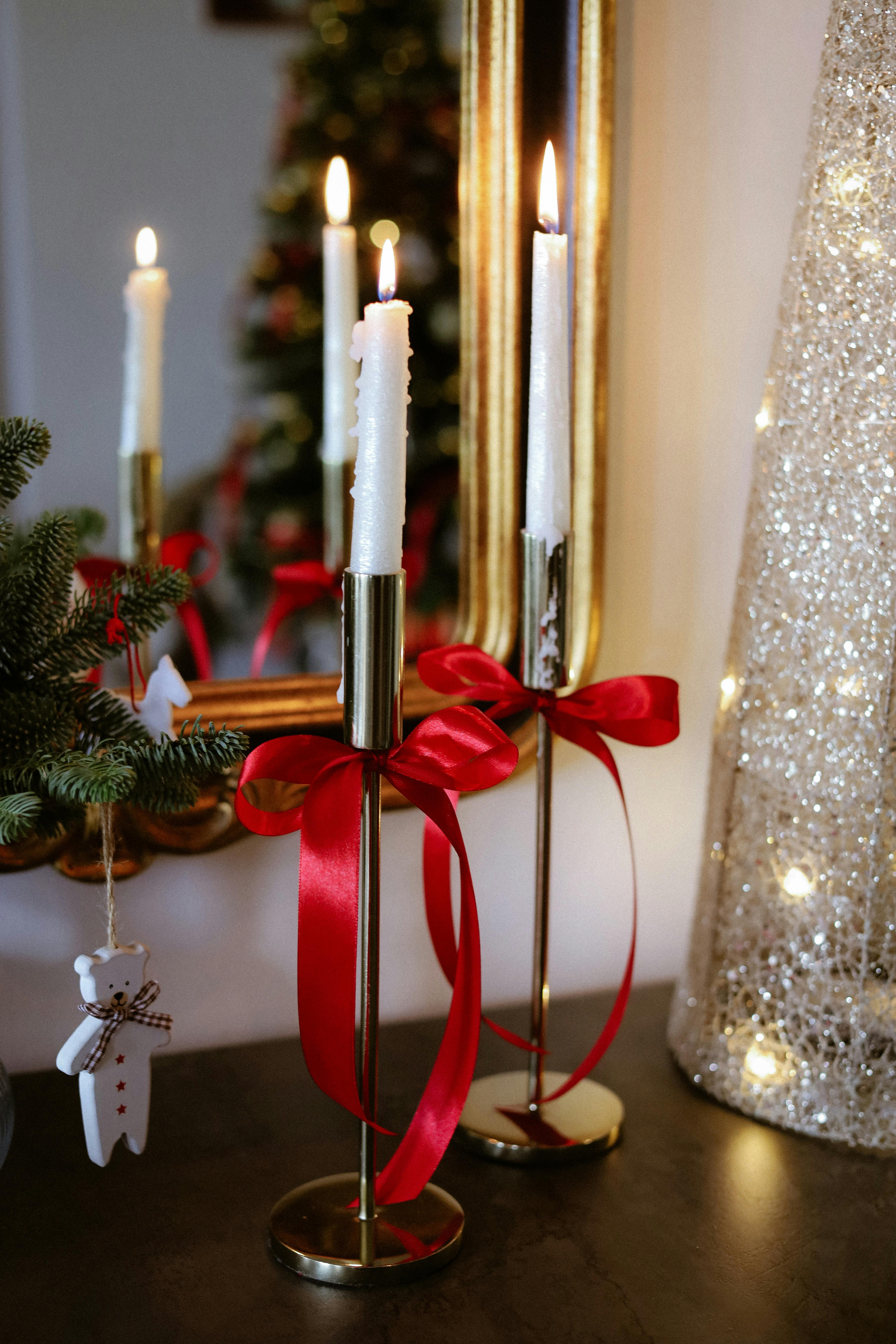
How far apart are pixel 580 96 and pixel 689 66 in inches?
4.1

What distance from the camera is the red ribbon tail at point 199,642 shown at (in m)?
0.73

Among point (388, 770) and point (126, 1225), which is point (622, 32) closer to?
point (388, 770)

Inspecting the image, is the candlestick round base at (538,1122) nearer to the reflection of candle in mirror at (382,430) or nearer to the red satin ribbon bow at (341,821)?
the red satin ribbon bow at (341,821)

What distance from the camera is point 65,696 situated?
0.62 meters

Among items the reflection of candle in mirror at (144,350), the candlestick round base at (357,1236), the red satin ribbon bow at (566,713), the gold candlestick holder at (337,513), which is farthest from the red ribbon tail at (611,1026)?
the reflection of candle in mirror at (144,350)

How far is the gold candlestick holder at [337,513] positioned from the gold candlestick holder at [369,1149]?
21cm

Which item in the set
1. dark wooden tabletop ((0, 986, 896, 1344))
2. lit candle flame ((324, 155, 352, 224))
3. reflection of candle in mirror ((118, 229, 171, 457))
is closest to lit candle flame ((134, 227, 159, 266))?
reflection of candle in mirror ((118, 229, 171, 457))

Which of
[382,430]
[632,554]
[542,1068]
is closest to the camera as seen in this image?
[382,430]

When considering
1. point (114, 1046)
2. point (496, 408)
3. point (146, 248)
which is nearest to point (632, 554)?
point (496, 408)

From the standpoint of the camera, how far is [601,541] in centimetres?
81

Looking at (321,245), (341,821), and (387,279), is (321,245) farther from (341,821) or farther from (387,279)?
(341,821)

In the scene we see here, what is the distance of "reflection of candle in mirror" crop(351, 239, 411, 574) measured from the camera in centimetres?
49

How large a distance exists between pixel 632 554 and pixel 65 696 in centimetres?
40

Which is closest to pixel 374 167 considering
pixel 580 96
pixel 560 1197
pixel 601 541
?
pixel 580 96
